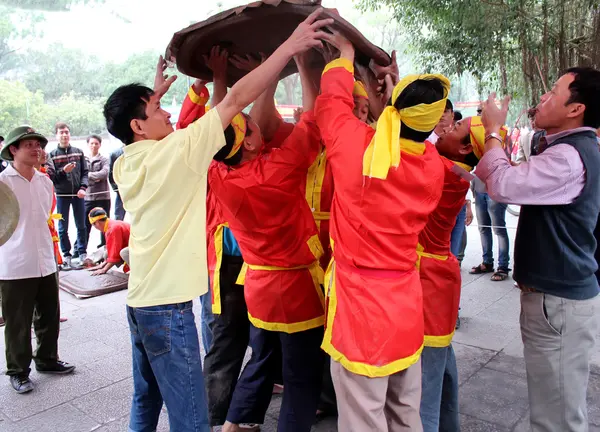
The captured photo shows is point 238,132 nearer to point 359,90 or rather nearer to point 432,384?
point 359,90

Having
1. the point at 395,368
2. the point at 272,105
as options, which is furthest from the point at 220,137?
the point at 395,368

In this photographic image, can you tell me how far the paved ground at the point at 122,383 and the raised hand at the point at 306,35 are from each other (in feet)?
6.56

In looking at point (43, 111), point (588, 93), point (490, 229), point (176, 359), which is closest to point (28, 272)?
point (176, 359)

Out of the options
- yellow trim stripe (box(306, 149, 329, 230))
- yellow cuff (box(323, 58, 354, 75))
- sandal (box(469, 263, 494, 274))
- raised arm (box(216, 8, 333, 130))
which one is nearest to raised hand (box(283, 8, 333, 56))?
raised arm (box(216, 8, 333, 130))

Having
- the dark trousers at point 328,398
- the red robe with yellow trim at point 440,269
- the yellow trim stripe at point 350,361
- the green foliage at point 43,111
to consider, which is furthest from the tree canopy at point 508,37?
the green foliage at point 43,111

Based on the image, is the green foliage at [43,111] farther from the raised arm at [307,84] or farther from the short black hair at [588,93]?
the short black hair at [588,93]

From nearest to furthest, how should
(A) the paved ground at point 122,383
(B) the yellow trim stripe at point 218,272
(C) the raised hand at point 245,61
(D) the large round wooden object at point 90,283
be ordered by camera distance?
(C) the raised hand at point 245,61 < (B) the yellow trim stripe at point 218,272 < (A) the paved ground at point 122,383 < (D) the large round wooden object at point 90,283

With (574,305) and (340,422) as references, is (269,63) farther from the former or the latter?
(574,305)

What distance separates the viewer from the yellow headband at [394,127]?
1.61m

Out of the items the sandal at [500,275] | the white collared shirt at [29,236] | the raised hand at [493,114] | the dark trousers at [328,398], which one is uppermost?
the raised hand at [493,114]

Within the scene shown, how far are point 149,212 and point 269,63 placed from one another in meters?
0.70

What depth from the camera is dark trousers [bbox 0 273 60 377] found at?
3318 millimetres

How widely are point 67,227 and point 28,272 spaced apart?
4147 mm

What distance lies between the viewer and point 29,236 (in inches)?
135
